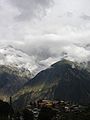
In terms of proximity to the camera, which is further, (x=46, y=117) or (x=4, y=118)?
(x=4, y=118)

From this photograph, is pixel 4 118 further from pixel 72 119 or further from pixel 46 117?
pixel 72 119

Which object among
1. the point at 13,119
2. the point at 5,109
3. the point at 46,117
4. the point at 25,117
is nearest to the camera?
the point at 46,117

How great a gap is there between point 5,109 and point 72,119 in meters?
40.4

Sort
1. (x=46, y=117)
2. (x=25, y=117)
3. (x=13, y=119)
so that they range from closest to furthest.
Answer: (x=46, y=117), (x=25, y=117), (x=13, y=119)

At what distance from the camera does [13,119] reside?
561ft

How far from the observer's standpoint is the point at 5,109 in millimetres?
183250

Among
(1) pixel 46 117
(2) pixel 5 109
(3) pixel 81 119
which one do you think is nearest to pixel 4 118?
(2) pixel 5 109

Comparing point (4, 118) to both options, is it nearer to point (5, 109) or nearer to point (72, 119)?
point (5, 109)

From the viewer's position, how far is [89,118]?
18925 cm

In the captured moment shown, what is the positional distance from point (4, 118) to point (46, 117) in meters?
35.0

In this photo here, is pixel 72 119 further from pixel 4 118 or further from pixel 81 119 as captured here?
pixel 4 118

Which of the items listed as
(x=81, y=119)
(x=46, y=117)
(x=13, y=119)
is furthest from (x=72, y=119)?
(x=46, y=117)

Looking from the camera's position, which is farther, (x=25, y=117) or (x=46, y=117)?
(x=25, y=117)

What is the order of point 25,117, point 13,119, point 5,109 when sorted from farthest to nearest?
point 5,109, point 13,119, point 25,117
